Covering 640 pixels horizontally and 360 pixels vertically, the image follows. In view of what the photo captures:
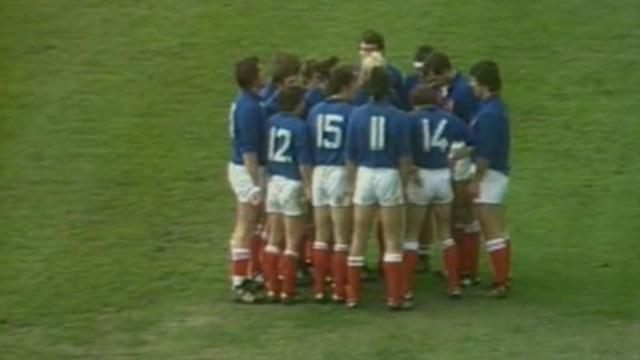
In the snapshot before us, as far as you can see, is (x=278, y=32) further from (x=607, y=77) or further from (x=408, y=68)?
(x=607, y=77)

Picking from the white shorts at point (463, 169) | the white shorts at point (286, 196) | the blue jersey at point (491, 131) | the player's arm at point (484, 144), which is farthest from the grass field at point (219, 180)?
the blue jersey at point (491, 131)

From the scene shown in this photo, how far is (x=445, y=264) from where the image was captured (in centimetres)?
1734

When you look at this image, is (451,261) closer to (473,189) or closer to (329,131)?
(473,189)

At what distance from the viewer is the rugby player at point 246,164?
55.3 feet

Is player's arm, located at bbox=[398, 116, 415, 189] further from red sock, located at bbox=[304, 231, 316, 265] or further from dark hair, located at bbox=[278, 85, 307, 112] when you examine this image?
red sock, located at bbox=[304, 231, 316, 265]

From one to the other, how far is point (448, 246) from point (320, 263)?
1081 mm

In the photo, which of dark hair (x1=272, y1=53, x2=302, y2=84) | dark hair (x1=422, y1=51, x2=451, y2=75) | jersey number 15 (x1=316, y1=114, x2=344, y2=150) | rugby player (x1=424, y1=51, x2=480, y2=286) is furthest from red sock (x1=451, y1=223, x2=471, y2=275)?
dark hair (x1=272, y1=53, x2=302, y2=84)

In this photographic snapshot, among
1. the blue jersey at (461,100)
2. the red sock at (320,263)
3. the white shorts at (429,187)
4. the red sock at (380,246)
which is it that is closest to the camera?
the white shorts at (429,187)

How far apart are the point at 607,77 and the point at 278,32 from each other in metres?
4.26

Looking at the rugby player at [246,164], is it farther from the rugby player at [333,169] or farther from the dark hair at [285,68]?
the rugby player at [333,169]

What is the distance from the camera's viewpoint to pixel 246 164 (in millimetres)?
16969

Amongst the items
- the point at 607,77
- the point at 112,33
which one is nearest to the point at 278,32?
the point at 112,33

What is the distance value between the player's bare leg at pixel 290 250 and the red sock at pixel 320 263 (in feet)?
0.56

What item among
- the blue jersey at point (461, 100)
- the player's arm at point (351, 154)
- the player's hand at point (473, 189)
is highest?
the blue jersey at point (461, 100)
